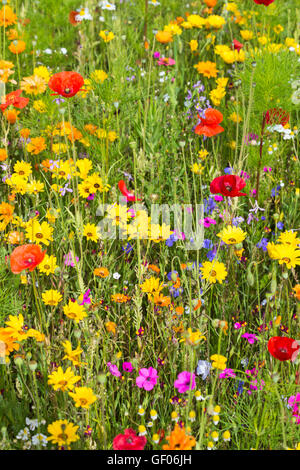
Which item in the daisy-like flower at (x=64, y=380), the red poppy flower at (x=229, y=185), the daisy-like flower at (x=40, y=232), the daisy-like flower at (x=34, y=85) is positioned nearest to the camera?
the daisy-like flower at (x=64, y=380)

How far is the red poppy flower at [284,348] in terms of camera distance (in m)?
1.25

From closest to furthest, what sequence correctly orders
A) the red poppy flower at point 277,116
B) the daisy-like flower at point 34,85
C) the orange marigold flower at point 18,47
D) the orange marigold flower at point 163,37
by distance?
the red poppy flower at point 277,116 → the daisy-like flower at point 34,85 → the orange marigold flower at point 18,47 → the orange marigold flower at point 163,37

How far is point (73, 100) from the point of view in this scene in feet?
8.05

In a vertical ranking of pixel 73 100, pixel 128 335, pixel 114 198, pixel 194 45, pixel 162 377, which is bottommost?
Answer: pixel 162 377

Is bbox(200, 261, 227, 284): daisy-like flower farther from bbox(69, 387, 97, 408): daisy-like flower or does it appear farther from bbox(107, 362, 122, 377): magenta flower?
bbox(69, 387, 97, 408): daisy-like flower

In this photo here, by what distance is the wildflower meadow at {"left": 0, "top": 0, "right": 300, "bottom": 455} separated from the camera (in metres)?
1.39

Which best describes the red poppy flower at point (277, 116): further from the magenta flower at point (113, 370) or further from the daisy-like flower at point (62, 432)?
the daisy-like flower at point (62, 432)

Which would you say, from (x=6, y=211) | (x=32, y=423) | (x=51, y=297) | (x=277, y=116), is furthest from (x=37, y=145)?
(x=32, y=423)

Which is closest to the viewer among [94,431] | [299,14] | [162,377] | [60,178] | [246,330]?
[94,431]

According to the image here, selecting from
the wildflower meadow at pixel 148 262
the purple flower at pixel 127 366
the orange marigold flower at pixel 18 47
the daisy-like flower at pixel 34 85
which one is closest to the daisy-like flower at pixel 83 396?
the wildflower meadow at pixel 148 262

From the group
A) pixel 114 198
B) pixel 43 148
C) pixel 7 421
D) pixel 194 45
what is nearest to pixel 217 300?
pixel 114 198

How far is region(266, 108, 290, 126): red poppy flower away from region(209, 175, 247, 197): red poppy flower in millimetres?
615
